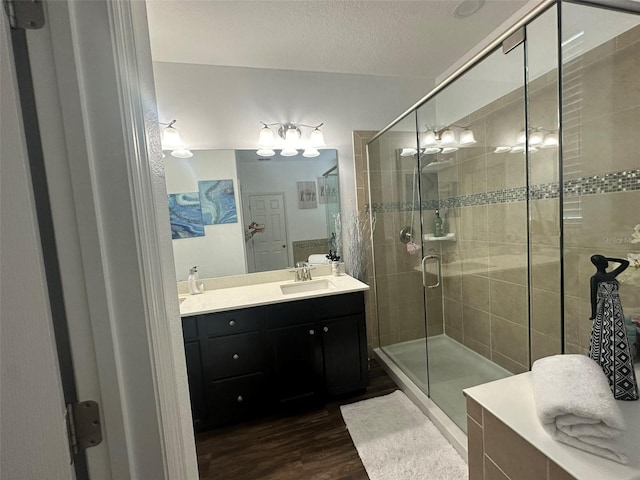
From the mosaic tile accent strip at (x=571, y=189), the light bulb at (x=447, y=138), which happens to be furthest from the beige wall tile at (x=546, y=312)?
the light bulb at (x=447, y=138)

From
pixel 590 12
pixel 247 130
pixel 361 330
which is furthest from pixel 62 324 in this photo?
pixel 590 12

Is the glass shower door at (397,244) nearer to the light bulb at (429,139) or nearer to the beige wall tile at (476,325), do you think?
the light bulb at (429,139)

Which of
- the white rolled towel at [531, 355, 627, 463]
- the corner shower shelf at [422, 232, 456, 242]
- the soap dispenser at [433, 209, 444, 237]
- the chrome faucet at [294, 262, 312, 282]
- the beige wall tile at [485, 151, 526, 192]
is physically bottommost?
the white rolled towel at [531, 355, 627, 463]

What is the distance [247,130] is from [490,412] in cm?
235

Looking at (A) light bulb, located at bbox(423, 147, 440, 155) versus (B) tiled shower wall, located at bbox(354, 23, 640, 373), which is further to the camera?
(A) light bulb, located at bbox(423, 147, 440, 155)

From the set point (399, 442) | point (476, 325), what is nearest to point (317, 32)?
point (476, 325)

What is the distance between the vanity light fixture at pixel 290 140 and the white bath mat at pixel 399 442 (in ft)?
6.74

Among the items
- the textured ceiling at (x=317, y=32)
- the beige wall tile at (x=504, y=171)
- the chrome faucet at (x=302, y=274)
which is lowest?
the chrome faucet at (x=302, y=274)

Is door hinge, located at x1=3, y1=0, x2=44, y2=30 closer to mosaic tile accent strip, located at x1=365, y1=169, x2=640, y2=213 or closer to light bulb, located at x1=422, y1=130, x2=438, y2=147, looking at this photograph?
mosaic tile accent strip, located at x1=365, y1=169, x2=640, y2=213

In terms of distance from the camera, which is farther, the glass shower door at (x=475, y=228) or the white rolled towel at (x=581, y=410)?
the glass shower door at (x=475, y=228)

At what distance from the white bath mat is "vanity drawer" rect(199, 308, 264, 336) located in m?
0.92

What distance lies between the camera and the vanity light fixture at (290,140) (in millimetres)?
2307

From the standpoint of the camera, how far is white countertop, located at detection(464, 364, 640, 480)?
693 millimetres

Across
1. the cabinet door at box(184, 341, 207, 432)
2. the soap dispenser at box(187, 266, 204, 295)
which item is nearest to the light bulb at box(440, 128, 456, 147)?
the soap dispenser at box(187, 266, 204, 295)
